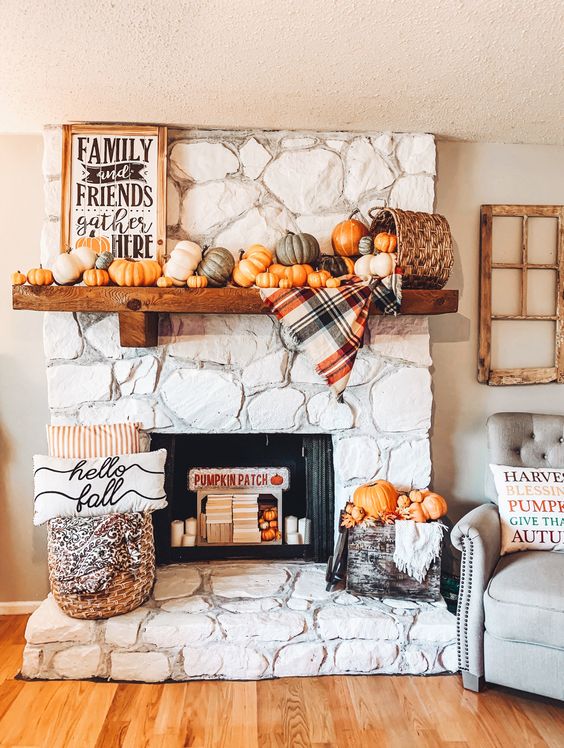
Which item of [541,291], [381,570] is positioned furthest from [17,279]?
[541,291]

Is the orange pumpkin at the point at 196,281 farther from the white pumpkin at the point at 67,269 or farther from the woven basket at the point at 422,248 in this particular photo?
the woven basket at the point at 422,248

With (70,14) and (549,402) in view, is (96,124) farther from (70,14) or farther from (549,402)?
(549,402)

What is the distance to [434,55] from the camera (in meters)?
2.00

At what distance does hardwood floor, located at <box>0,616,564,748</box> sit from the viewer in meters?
1.99

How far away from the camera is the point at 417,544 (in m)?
2.44

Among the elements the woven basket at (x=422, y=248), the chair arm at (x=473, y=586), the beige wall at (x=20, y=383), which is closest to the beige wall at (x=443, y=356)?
the beige wall at (x=20, y=383)

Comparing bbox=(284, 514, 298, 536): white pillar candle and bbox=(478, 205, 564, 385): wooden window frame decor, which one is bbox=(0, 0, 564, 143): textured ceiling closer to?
bbox=(478, 205, 564, 385): wooden window frame decor

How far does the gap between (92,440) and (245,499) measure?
0.76 metres

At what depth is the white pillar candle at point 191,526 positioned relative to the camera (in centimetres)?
290

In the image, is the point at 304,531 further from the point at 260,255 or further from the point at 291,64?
the point at 291,64

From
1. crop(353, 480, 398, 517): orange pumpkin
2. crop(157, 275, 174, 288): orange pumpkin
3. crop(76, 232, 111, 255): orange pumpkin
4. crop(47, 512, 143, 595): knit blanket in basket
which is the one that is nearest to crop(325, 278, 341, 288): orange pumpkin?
crop(157, 275, 174, 288): orange pumpkin

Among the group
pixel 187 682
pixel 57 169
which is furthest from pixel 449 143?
pixel 187 682

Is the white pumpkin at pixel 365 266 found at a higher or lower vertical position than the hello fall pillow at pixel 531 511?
higher

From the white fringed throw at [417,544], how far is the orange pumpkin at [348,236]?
1.14 m
